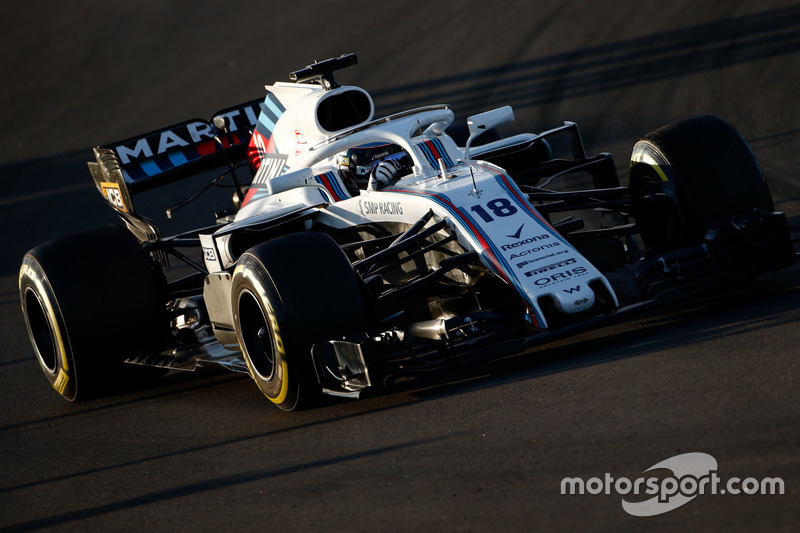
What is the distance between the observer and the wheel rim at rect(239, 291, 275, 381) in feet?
→ 22.0

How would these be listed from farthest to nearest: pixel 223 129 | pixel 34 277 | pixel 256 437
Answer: pixel 223 129 < pixel 34 277 < pixel 256 437

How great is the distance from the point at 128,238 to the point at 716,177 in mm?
4510

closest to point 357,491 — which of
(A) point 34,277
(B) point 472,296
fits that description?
(B) point 472,296

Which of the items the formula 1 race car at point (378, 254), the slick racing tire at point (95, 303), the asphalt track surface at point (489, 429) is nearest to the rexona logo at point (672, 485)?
the asphalt track surface at point (489, 429)

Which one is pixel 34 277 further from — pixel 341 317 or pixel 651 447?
pixel 651 447

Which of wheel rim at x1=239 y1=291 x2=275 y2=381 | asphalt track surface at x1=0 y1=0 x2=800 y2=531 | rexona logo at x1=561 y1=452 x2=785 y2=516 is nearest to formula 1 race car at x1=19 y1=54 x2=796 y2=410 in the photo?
wheel rim at x1=239 y1=291 x2=275 y2=381

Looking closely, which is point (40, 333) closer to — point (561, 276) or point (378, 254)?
point (378, 254)

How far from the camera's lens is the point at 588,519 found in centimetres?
409

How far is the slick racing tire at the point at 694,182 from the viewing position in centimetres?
703

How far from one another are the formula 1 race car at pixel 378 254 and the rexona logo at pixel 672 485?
1582 mm

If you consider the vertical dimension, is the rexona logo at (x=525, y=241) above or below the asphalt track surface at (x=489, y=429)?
above

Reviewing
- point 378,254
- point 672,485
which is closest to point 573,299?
point 378,254

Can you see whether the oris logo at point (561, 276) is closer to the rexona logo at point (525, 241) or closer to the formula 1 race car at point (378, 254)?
the formula 1 race car at point (378, 254)

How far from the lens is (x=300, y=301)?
6117 millimetres
